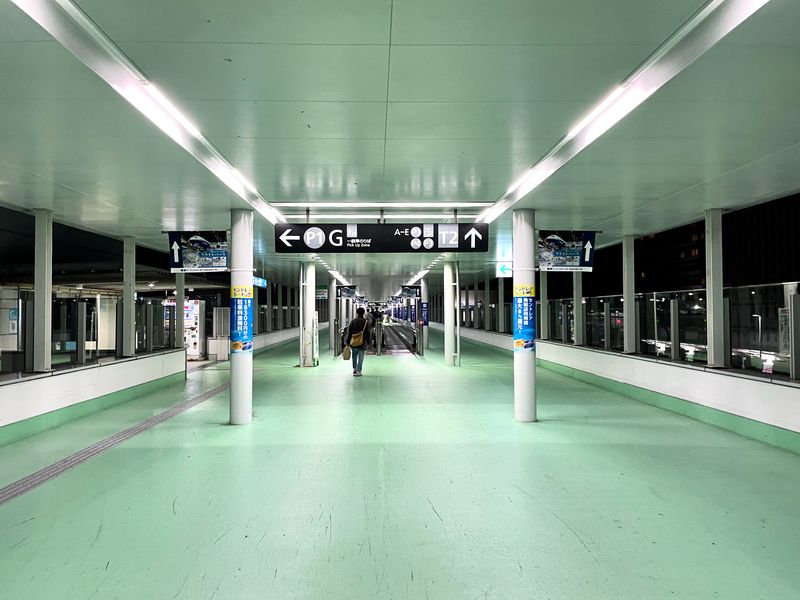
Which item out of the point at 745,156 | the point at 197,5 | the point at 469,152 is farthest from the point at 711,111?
the point at 197,5

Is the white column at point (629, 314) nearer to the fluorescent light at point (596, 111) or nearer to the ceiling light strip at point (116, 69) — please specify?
the fluorescent light at point (596, 111)

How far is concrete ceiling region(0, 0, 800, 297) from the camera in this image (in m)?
3.09

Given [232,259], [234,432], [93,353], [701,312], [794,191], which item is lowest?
[234,432]

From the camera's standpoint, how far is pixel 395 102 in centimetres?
425

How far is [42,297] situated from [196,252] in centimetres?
230

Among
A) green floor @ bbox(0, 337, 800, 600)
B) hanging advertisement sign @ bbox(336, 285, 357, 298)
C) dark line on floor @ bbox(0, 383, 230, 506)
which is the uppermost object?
hanging advertisement sign @ bbox(336, 285, 357, 298)

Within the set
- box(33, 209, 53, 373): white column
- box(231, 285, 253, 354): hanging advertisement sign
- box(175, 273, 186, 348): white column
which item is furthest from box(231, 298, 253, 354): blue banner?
box(175, 273, 186, 348): white column

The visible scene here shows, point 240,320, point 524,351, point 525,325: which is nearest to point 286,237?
point 240,320

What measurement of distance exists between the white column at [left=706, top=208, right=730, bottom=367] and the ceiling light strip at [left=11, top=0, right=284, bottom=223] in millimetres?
7489

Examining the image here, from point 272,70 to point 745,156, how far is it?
196 inches

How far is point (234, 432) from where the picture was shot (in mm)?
7266

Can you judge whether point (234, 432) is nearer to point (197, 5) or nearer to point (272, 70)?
point (272, 70)

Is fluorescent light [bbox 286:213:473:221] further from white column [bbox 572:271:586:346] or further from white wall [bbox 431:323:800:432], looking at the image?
white column [bbox 572:271:586:346]

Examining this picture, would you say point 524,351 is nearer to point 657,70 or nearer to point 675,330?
point 675,330
